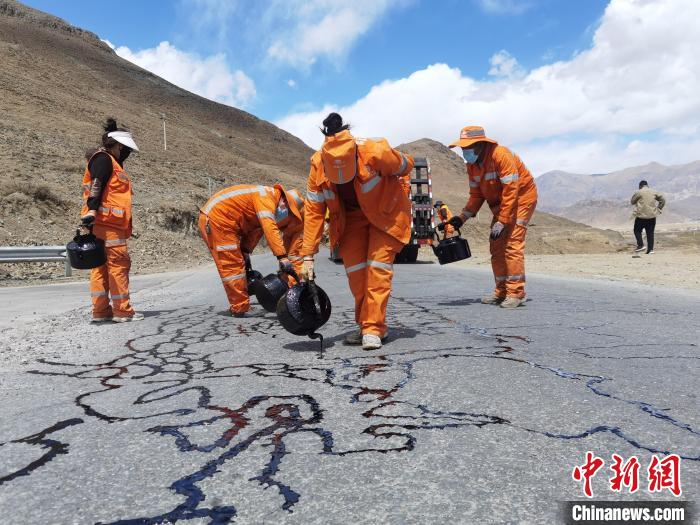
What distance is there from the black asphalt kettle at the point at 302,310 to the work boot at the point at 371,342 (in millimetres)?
354

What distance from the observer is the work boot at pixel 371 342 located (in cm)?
392

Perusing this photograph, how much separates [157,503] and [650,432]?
1787 mm

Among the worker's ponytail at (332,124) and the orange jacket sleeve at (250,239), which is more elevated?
the worker's ponytail at (332,124)

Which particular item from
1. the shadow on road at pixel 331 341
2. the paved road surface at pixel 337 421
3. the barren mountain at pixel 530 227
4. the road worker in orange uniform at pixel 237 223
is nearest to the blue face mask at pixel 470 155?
the road worker in orange uniform at pixel 237 223

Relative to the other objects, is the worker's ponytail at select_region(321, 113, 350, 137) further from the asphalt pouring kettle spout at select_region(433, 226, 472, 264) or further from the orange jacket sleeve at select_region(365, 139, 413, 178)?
the asphalt pouring kettle spout at select_region(433, 226, 472, 264)

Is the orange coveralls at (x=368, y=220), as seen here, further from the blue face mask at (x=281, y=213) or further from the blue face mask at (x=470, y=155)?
the blue face mask at (x=470, y=155)

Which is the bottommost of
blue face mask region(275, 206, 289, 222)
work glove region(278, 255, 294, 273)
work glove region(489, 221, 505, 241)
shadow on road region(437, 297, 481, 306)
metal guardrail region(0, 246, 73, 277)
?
shadow on road region(437, 297, 481, 306)

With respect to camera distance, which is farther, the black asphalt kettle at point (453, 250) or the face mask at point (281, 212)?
the black asphalt kettle at point (453, 250)

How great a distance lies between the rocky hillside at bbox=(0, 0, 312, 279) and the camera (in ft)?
58.0

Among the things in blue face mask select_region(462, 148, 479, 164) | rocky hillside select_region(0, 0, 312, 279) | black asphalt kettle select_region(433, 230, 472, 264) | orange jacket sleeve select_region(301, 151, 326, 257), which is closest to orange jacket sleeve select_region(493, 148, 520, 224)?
blue face mask select_region(462, 148, 479, 164)

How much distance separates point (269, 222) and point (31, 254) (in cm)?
828

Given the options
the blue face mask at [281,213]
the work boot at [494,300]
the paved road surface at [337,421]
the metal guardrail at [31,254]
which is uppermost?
the blue face mask at [281,213]

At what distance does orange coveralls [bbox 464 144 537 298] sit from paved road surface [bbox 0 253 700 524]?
54.7 inches

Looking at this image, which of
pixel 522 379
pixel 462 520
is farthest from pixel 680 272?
pixel 462 520
